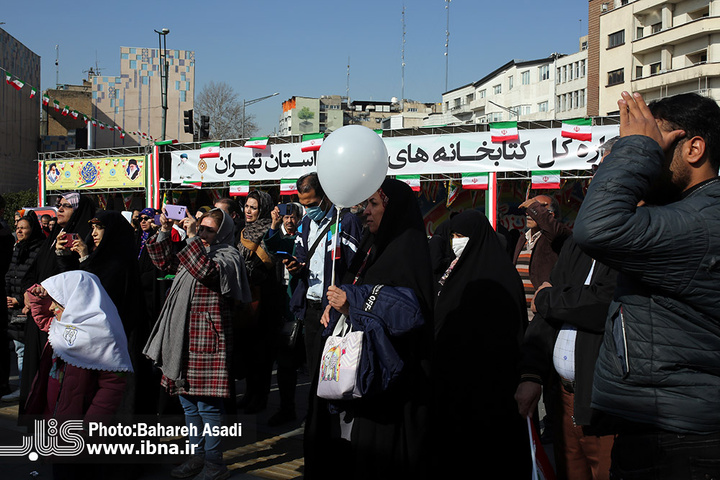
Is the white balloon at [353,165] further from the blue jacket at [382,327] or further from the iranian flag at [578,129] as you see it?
the iranian flag at [578,129]

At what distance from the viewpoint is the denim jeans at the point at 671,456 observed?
1730 mm

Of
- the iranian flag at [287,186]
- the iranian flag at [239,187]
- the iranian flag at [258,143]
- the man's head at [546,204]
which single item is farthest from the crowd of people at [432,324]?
the iranian flag at [239,187]

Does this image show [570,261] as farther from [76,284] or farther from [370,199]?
[76,284]

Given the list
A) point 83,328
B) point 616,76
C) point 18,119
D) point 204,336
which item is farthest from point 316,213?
point 616,76

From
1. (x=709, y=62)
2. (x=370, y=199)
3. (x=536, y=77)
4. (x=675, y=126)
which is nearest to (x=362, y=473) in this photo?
(x=370, y=199)

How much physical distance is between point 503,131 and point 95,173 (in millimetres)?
12337

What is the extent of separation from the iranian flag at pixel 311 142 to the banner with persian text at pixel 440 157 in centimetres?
15

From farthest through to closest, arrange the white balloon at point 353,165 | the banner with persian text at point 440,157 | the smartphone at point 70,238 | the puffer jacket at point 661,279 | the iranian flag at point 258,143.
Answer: the iranian flag at point 258,143
the banner with persian text at point 440,157
the smartphone at point 70,238
the white balloon at point 353,165
the puffer jacket at point 661,279

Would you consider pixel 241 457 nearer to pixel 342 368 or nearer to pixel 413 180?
pixel 342 368

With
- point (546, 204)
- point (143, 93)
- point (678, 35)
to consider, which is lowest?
point (546, 204)

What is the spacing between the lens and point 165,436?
5039 mm

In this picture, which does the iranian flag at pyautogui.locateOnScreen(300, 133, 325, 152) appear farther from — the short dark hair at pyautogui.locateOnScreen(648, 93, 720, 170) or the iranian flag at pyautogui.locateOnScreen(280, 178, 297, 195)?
the short dark hair at pyautogui.locateOnScreen(648, 93, 720, 170)

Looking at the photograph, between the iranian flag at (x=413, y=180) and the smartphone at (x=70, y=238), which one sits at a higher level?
the iranian flag at (x=413, y=180)

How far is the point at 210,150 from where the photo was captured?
16219 millimetres
